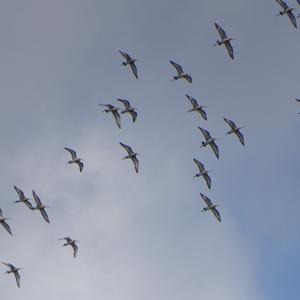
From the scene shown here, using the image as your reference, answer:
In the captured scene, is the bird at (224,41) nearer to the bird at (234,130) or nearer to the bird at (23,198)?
the bird at (234,130)

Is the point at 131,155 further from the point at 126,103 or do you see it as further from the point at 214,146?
the point at 214,146

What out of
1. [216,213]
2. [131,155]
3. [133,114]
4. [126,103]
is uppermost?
[126,103]

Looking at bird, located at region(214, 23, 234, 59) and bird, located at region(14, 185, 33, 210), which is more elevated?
bird, located at region(214, 23, 234, 59)

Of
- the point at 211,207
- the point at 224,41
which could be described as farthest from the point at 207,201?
the point at 224,41

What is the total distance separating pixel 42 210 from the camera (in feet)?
485

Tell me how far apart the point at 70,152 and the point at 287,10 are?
37049 mm

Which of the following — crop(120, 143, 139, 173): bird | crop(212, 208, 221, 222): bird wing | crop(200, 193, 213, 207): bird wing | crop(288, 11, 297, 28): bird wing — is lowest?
crop(212, 208, 221, 222): bird wing

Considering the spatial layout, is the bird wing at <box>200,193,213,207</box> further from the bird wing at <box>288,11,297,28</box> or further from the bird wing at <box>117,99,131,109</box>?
the bird wing at <box>288,11,297,28</box>

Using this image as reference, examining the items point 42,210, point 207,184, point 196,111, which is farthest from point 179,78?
point 42,210

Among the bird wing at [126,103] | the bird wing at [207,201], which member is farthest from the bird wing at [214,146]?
the bird wing at [126,103]

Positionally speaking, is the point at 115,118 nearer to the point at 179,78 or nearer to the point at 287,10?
the point at 179,78

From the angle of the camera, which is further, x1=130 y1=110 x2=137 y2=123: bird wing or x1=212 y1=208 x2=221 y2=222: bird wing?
x1=212 y1=208 x2=221 y2=222: bird wing

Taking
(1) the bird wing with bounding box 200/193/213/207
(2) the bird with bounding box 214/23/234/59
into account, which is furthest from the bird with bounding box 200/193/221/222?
(2) the bird with bounding box 214/23/234/59

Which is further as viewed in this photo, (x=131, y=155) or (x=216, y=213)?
(x=216, y=213)
